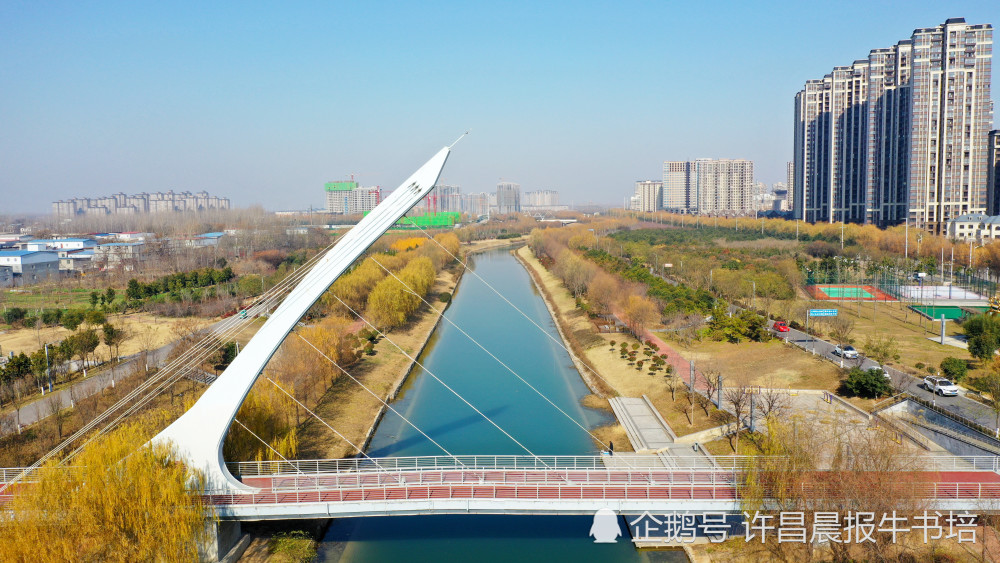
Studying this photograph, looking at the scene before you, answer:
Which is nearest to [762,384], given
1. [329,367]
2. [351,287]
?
[329,367]

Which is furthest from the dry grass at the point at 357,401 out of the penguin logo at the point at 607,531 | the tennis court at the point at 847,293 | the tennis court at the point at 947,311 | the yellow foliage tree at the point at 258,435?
the tennis court at the point at 947,311

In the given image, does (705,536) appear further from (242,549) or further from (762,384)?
(762,384)

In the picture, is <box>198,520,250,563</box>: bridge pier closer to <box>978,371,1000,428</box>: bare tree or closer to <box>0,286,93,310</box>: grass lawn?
<box>978,371,1000,428</box>: bare tree

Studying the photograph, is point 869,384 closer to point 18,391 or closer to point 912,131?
point 18,391

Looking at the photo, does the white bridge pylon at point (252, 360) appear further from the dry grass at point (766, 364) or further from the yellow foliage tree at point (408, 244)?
the yellow foliage tree at point (408, 244)

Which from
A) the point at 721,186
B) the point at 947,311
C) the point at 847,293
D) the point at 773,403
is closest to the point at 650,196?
the point at 721,186
